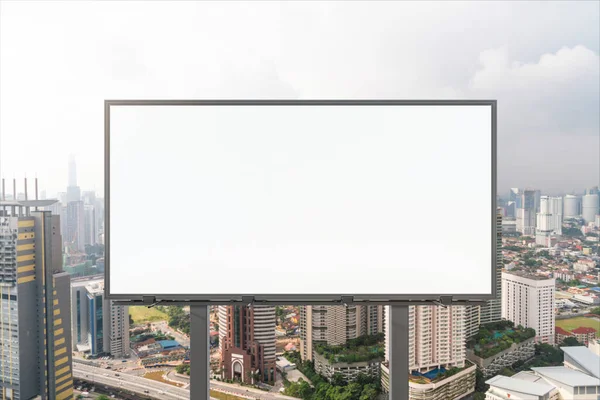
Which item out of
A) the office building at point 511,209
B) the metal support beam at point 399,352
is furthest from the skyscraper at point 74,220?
the office building at point 511,209

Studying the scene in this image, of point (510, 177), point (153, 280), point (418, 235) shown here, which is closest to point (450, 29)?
point (510, 177)

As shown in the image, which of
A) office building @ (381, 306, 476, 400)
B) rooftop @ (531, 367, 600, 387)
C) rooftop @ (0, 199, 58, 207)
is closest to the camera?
office building @ (381, 306, 476, 400)

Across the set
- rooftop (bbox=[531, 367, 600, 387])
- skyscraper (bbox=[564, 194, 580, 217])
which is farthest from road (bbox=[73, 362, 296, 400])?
skyscraper (bbox=[564, 194, 580, 217])

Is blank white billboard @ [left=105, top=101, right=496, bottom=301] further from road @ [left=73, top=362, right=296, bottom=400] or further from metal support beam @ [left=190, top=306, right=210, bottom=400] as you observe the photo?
road @ [left=73, top=362, right=296, bottom=400]

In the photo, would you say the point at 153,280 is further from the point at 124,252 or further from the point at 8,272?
the point at 8,272

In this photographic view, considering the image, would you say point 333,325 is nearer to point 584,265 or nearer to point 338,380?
point 338,380
